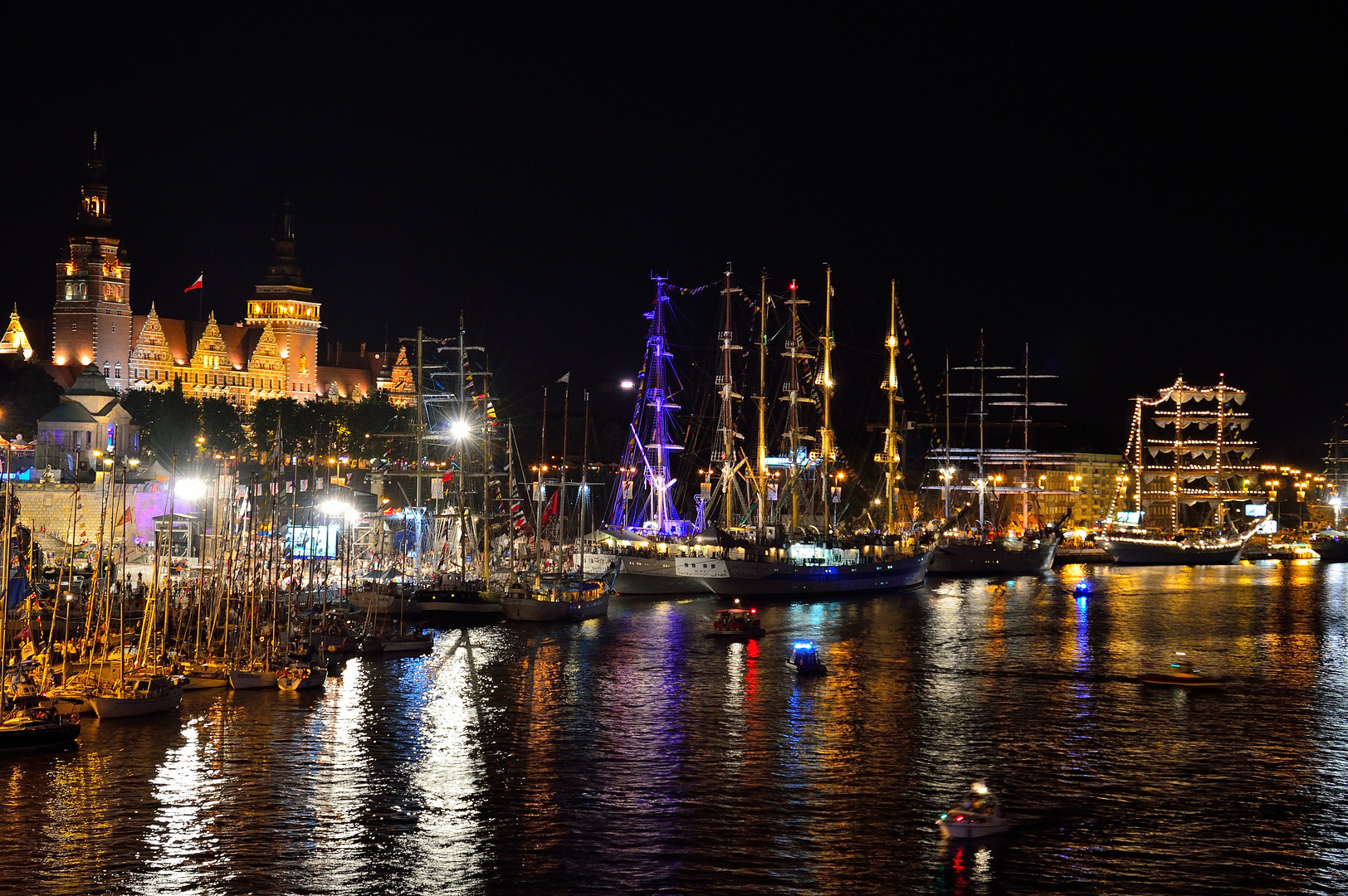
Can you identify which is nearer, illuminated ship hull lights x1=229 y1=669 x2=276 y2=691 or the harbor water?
the harbor water

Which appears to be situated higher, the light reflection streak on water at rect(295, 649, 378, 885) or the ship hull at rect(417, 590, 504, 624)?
the ship hull at rect(417, 590, 504, 624)

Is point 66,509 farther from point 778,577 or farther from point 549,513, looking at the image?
point 778,577

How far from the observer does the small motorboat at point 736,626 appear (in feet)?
224

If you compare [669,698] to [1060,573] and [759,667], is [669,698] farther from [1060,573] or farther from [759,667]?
[1060,573]

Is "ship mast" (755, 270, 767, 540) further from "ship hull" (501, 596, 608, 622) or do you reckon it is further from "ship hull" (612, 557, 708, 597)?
"ship hull" (501, 596, 608, 622)

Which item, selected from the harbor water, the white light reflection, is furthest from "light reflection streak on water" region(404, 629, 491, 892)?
the white light reflection

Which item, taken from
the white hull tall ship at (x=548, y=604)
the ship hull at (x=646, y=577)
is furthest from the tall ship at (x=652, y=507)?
the white hull tall ship at (x=548, y=604)

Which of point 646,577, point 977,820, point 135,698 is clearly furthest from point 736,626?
point 977,820

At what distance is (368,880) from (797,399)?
239 feet

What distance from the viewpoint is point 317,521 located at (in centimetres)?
8344

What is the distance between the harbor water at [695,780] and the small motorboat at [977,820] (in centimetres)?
64

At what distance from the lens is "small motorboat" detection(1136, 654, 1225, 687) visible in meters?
56.7

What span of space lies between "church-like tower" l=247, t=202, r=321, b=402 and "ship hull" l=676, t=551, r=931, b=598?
345ft

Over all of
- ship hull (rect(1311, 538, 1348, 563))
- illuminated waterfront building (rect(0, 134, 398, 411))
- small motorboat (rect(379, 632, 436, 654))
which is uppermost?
illuminated waterfront building (rect(0, 134, 398, 411))
